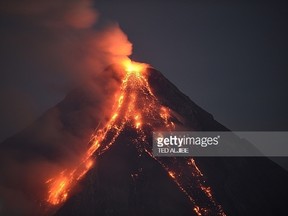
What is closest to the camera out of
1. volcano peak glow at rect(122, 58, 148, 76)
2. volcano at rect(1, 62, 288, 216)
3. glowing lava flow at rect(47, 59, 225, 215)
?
volcano at rect(1, 62, 288, 216)

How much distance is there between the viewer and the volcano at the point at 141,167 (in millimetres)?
47344

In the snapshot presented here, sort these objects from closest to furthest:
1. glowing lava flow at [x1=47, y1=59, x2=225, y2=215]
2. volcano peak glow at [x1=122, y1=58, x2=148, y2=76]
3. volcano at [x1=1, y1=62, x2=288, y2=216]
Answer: volcano at [x1=1, y1=62, x2=288, y2=216] → glowing lava flow at [x1=47, y1=59, x2=225, y2=215] → volcano peak glow at [x1=122, y1=58, x2=148, y2=76]

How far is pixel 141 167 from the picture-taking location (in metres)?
52.7

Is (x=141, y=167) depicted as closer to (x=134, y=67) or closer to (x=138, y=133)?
(x=138, y=133)

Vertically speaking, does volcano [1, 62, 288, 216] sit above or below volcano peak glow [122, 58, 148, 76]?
below

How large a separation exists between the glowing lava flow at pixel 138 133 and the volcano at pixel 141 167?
127mm

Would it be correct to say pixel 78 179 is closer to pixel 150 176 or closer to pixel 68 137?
pixel 150 176

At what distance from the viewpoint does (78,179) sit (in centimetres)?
4984

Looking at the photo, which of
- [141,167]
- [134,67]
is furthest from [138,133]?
[134,67]

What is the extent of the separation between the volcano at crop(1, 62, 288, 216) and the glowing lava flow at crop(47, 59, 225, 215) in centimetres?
13

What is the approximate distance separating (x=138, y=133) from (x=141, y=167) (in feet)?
22.8

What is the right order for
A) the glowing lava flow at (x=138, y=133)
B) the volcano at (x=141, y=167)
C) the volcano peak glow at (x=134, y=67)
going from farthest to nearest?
the volcano peak glow at (x=134, y=67), the glowing lava flow at (x=138, y=133), the volcano at (x=141, y=167)

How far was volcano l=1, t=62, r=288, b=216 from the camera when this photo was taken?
155 ft

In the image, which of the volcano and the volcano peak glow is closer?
the volcano
